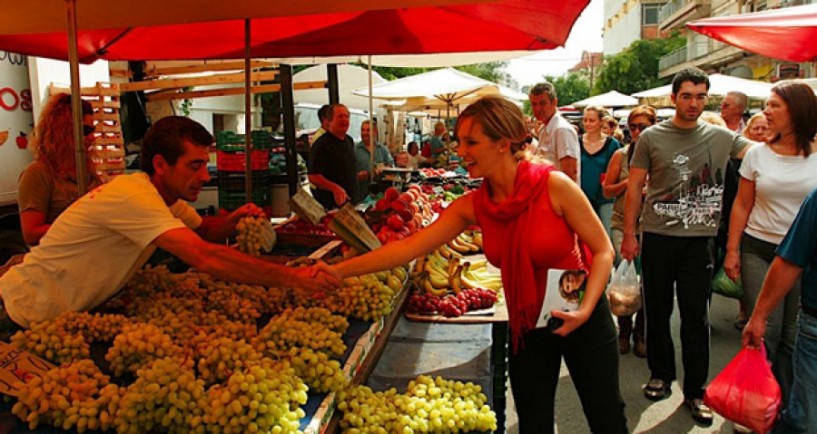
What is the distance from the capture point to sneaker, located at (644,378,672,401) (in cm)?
479

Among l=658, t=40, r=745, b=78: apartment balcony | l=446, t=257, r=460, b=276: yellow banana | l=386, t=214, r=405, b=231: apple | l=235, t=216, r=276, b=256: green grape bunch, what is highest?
l=658, t=40, r=745, b=78: apartment balcony

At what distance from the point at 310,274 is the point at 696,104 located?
2847 mm

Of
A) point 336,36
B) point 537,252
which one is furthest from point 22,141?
point 537,252

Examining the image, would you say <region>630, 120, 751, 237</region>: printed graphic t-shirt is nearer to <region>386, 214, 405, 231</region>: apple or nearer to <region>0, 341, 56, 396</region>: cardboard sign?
<region>386, 214, 405, 231</region>: apple

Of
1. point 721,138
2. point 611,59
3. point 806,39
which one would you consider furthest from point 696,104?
point 611,59

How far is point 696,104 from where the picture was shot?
4215 millimetres

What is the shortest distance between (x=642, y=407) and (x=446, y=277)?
67.7 inches

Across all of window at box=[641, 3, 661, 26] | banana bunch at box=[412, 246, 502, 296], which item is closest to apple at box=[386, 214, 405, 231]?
banana bunch at box=[412, 246, 502, 296]

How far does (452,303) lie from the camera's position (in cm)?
396

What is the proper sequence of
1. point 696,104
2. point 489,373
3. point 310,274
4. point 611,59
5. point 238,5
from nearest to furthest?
point 310,274, point 489,373, point 238,5, point 696,104, point 611,59

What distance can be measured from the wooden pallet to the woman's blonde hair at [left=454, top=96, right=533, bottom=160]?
574cm

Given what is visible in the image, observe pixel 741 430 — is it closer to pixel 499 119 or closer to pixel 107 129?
pixel 499 119

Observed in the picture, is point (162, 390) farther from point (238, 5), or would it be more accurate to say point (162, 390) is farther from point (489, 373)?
point (238, 5)

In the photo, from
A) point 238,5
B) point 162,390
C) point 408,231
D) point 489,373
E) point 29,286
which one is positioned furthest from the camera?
point 408,231
